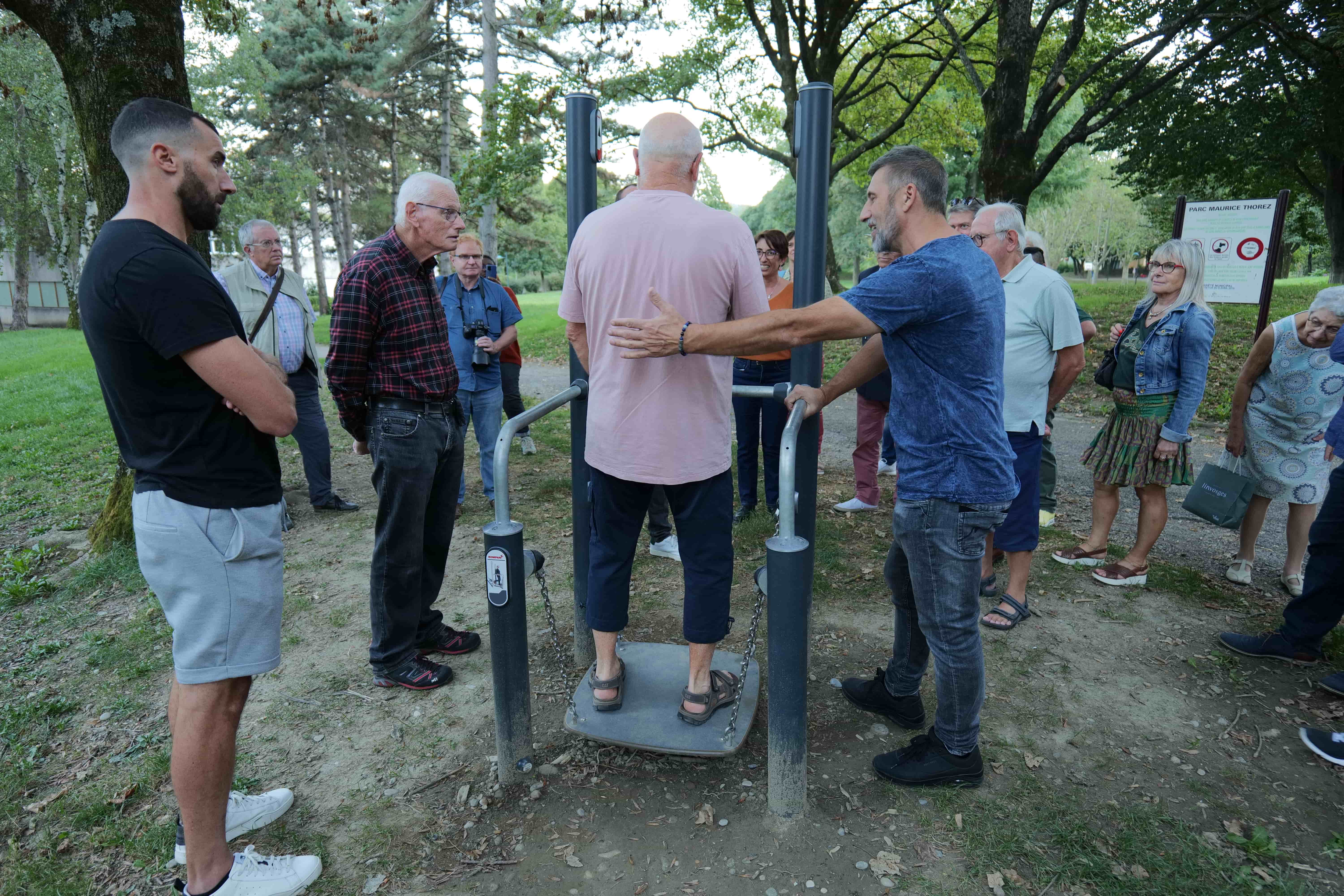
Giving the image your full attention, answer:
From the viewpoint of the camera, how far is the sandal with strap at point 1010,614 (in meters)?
3.86

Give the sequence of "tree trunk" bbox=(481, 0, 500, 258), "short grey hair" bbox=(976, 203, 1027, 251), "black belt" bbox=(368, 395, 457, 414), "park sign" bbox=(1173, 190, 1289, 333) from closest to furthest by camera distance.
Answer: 1. "black belt" bbox=(368, 395, 457, 414)
2. "short grey hair" bbox=(976, 203, 1027, 251)
3. "park sign" bbox=(1173, 190, 1289, 333)
4. "tree trunk" bbox=(481, 0, 500, 258)

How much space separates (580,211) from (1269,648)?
12.2ft

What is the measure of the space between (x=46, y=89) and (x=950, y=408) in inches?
1089

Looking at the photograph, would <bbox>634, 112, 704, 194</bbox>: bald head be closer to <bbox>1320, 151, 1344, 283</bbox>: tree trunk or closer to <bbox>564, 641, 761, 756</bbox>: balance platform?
<bbox>564, 641, 761, 756</bbox>: balance platform

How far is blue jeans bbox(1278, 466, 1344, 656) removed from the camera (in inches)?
130

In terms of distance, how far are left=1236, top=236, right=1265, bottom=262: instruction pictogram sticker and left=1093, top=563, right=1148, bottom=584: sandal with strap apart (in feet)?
15.8

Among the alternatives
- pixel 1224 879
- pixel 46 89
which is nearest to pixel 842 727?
pixel 1224 879

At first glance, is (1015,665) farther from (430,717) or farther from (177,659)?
(177,659)

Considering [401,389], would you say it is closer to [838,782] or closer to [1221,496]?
[838,782]

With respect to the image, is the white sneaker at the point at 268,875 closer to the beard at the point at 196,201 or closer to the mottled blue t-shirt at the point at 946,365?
the beard at the point at 196,201

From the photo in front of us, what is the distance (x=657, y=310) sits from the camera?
2383 mm

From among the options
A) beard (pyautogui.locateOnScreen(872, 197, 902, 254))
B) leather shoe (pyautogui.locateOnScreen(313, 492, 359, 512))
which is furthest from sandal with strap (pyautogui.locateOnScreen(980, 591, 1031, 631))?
leather shoe (pyautogui.locateOnScreen(313, 492, 359, 512))

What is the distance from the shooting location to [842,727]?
10.0 ft

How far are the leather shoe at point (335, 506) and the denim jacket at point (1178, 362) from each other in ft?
18.2
